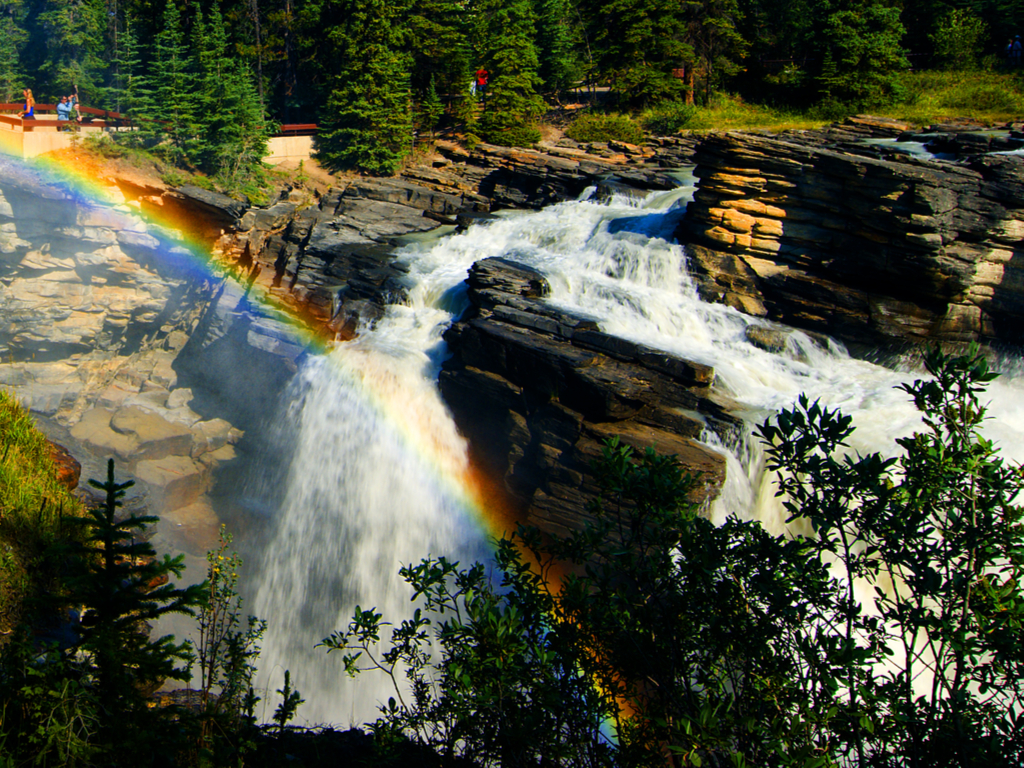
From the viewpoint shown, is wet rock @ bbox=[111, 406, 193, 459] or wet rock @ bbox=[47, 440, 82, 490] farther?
wet rock @ bbox=[111, 406, 193, 459]

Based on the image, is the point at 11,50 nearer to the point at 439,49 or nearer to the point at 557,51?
the point at 439,49

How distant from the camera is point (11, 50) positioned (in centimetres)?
3828

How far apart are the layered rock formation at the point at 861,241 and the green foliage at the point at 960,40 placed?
79.3ft

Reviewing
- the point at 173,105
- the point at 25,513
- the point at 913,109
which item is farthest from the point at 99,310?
the point at 913,109

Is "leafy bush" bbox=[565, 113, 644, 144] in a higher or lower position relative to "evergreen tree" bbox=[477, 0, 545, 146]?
lower

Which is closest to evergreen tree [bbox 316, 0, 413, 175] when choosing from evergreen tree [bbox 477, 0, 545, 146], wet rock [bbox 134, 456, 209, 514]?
evergreen tree [bbox 477, 0, 545, 146]

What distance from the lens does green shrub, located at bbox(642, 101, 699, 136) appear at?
3247cm

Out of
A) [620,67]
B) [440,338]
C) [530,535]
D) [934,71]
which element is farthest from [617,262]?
[934,71]

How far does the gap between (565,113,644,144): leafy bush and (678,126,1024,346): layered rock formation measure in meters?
A: 15.7

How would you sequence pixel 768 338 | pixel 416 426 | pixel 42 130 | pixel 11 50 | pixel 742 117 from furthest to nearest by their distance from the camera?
1. pixel 11 50
2. pixel 742 117
3. pixel 42 130
4. pixel 416 426
5. pixel 768 338

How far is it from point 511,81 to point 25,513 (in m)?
31.5

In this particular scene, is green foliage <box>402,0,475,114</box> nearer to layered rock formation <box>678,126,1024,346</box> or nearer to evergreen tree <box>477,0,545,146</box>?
evergreen tree <box>477,0,545,146</box>

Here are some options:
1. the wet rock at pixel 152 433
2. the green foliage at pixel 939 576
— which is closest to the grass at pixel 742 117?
the wet rock at pixel 152 433

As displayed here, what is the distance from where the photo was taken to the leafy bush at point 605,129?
3189cm
